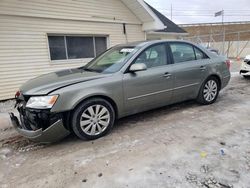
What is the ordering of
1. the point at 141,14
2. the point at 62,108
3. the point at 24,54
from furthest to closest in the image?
the point at 141,14 < the point at 24,54 < the point at 62,108

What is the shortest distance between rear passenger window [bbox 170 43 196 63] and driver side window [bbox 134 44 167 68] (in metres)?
0.26

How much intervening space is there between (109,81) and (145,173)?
169cm

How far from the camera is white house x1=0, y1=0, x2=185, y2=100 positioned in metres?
7.02

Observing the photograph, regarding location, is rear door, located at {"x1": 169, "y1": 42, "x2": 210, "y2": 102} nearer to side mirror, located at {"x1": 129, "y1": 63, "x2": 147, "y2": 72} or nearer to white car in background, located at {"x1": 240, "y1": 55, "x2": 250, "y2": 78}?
side mirror, located at {"x1": 129, "y1": 63, "x2": 147, "y2": 72}

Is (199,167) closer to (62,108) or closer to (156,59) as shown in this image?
(62,108)

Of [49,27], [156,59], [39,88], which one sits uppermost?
[49,27]

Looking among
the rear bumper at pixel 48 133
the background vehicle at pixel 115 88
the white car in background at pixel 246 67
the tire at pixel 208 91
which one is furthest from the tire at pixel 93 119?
the white car in background at pixel 246 67

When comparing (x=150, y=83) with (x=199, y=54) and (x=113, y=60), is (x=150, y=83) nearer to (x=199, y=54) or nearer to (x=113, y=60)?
(x=113, y=60)

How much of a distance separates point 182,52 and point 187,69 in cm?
41

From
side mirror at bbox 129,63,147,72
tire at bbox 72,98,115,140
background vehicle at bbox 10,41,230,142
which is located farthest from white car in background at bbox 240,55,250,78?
tire at bbox 72,98,115,140

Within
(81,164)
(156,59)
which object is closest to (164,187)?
(81,164)

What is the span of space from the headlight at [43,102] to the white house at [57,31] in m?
4.50

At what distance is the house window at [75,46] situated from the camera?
26.1ft

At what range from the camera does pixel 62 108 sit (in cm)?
329
